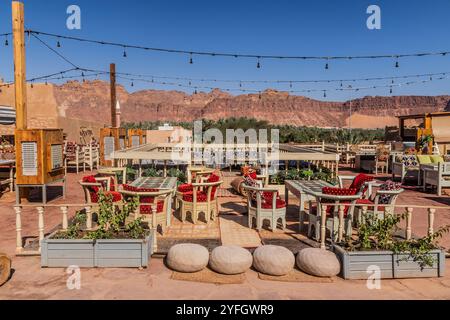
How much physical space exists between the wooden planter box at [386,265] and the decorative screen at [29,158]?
736 cm

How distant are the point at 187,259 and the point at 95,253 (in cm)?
118

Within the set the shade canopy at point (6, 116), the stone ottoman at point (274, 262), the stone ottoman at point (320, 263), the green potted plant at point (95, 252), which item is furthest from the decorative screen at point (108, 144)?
the stone ottoman at point (320, 263)

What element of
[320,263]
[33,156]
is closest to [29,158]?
[33,156]

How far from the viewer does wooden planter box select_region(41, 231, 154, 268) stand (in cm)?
488

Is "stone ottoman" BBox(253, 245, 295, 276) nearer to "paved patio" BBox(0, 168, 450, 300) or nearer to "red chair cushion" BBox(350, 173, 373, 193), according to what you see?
"paved patio" BBox(0, 168, 450, 300)

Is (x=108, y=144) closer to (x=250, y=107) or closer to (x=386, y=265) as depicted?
(x=386, y=265)

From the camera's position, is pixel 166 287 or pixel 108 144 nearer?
pixel 166 287

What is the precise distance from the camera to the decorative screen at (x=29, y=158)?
898 cm

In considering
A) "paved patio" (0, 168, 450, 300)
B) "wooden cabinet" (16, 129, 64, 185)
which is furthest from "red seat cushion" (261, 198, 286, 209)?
"wooden cabinet" (16, 129, 64, 185)

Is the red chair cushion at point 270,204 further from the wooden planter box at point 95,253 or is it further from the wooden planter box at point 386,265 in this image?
the wooden planter box at point 95,253

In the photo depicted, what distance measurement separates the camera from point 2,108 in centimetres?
1744

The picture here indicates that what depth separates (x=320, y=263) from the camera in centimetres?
464

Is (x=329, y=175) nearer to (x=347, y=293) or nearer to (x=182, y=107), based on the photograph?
(x=347, y=293)
